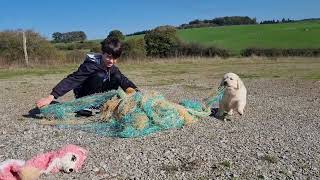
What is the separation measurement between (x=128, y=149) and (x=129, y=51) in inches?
1144

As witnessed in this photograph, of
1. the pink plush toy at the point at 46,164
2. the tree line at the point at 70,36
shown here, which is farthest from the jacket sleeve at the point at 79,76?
the tree line at the point at 70,36

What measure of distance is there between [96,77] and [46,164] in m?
2.93

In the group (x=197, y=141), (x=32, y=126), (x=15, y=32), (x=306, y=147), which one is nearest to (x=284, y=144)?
(x=306, y=147)

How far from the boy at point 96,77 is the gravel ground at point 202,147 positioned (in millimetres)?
674

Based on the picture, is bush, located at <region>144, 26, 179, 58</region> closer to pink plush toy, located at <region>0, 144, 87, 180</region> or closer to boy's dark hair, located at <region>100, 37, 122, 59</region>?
boy's dark hair, located at <region>100, 37, 122, 59</region>

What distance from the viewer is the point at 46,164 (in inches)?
181

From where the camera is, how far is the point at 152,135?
593 cm

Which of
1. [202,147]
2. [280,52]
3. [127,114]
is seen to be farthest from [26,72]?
[280,52]

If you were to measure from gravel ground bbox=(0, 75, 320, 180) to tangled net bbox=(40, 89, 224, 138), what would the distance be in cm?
16

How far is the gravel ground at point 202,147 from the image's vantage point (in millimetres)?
4536

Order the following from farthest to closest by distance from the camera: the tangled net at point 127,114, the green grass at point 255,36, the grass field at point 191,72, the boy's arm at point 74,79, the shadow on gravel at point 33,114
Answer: the green grass at point 255,36 → the grass field at point 191,72 → the shadow on gravel at point 33,114 → the boy's arm at point 74,79 → the tangled net at point 127,114

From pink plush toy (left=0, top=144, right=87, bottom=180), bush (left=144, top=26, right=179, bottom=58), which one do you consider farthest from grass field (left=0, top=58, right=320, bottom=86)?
bush (left=144, top=26, right=179, bottom=58)

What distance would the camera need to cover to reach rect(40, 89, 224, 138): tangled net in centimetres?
609

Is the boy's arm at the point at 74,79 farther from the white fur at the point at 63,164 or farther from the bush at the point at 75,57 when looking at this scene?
the bush at the point at 75,57
